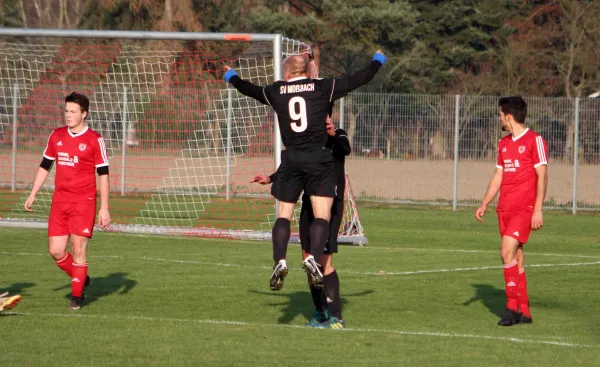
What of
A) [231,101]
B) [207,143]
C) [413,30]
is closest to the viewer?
[231,101]

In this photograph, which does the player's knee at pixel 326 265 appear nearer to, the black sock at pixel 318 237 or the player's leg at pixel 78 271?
the black sock at pixel 318 237

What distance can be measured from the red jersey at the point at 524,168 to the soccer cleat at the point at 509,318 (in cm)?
89

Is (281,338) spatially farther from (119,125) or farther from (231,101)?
(119,125)

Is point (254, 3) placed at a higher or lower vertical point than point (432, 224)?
higher

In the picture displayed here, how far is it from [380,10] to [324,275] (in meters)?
38.2

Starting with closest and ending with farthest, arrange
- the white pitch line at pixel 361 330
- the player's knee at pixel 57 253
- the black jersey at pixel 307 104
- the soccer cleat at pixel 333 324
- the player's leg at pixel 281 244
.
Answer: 1. the player's leg at pixel 281 244
2. the white pitch line at pixel 361 330
3. the black jersey at pixel 307 104
4. the soccer cleat at pixel 333 324
5. the player's knee at pixel 57 253

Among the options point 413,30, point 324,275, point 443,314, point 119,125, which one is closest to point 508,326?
point 443,314

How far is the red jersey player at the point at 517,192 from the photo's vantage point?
8711 millimetres

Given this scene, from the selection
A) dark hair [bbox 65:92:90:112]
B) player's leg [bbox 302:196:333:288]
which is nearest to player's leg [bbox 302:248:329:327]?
player's leg [bbox 302:196:333:288]

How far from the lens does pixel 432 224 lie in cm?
1975

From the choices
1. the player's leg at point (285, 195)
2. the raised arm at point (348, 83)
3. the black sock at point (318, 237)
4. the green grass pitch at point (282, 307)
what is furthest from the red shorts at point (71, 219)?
the raised arm at point (348, 83)

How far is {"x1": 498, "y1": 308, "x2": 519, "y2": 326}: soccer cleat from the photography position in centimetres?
870

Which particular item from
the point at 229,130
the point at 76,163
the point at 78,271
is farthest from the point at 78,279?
the point at 229,130

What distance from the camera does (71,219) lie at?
9266 mm
